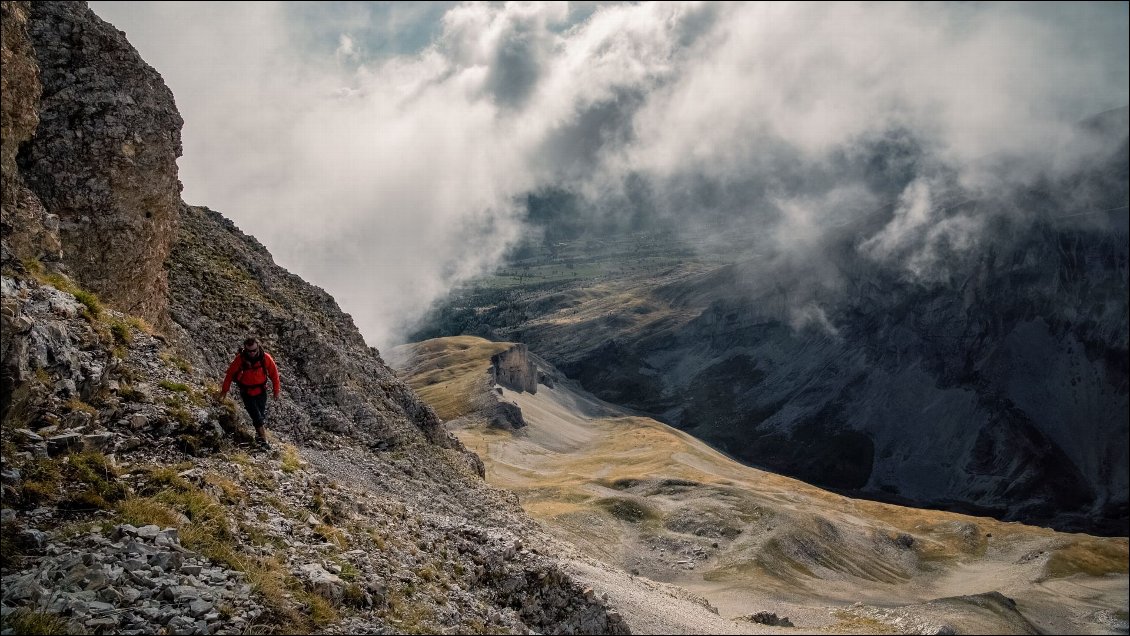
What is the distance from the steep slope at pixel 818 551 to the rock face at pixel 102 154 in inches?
2074

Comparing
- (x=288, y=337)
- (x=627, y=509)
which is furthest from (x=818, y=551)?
(x=288, y=337)

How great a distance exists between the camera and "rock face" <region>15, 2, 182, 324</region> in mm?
26656

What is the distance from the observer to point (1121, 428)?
200m

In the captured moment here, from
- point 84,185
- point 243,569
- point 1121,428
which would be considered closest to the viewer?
point 243,569

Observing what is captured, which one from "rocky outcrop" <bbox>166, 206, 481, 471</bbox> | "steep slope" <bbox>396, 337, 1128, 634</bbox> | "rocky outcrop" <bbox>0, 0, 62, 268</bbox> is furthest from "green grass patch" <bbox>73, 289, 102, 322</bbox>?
"steep slope" <bbox>396, 337, 1128, 634</bbox>

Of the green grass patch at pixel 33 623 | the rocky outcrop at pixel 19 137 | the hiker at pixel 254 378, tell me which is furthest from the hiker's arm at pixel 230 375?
the green grass patch at pixel 33 623

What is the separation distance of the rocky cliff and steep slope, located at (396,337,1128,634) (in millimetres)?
42293

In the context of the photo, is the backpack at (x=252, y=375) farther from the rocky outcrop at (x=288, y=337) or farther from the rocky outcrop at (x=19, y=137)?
the rocky outcrop at (x=288, y=337)

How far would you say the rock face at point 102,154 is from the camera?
87.5ft

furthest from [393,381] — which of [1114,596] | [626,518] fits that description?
[1114,596]

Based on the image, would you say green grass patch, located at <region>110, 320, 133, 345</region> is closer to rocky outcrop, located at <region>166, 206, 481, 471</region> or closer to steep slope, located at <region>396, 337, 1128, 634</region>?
rocky outcrop, located at <region>166, 206, 481, 471</region>

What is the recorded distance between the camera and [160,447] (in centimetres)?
1819

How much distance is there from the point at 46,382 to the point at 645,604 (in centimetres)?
2296

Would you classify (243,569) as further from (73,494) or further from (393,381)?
(393,381)
